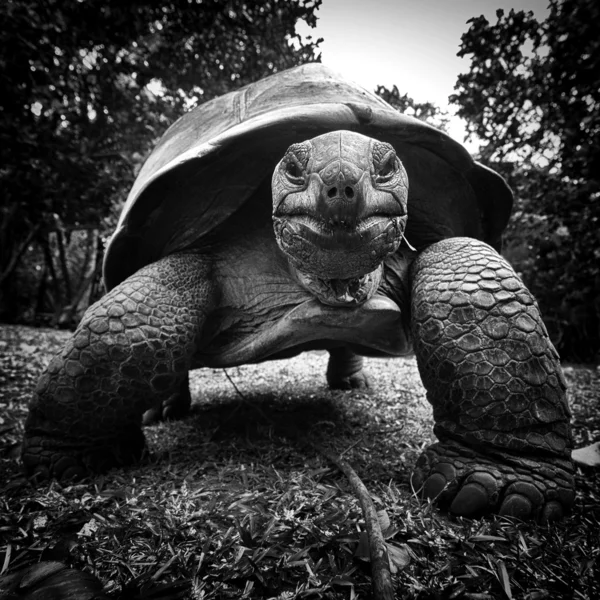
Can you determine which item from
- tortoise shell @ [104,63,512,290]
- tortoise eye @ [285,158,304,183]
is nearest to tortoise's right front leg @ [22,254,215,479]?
tortoise shell @ [104,63,512,290]

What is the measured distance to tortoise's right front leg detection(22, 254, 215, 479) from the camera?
1525 mm

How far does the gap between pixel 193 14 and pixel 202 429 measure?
3.58 m

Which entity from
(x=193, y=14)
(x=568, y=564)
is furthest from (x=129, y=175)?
(x=568, y=564)

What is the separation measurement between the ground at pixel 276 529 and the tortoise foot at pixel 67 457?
76 mm

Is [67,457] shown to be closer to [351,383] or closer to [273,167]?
[273,167]

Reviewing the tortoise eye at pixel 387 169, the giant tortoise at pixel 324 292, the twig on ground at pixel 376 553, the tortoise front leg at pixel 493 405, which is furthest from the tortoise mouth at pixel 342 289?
the twig on ground at pixel 376 553

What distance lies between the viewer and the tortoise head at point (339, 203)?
1.17 metres

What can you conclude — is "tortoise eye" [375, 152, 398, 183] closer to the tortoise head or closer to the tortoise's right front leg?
the tortoise head

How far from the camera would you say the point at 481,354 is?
133cm

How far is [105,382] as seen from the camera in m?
1.53

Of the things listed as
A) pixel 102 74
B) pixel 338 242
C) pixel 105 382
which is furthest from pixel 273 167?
pixel 102 74

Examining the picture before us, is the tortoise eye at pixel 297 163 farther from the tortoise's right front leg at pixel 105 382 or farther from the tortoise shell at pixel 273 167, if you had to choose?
the tortoise's right front leg at pixel 105 382

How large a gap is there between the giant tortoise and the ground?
161 millimetres

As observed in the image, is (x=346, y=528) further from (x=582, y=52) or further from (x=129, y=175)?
(x=129, y=175)
